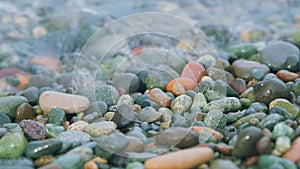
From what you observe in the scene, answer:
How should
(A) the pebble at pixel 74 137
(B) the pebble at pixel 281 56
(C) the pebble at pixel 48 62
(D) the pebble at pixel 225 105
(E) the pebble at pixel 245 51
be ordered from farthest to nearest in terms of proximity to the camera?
(C) the pebble at pixel 48 62 → (E) the pebble at pixel 245 51 → (B) the pebble at pixel 281 56 → (D) the pebble at pixel 225 105 → (A) the pebble at pixel 74 137

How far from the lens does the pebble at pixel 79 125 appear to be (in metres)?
2.73

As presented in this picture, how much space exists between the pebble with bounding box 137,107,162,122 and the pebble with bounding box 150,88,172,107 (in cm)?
18

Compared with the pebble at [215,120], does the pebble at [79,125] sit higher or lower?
lower

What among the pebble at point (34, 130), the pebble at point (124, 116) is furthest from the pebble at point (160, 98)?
the pebble at point (34, 130)

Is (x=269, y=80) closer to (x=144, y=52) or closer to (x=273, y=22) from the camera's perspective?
(x=144, y=52)

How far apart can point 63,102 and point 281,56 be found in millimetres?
1683

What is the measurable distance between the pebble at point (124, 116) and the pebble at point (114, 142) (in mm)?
193

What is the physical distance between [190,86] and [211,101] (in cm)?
27

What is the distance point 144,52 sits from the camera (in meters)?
4.04

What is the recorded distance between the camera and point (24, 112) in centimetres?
301

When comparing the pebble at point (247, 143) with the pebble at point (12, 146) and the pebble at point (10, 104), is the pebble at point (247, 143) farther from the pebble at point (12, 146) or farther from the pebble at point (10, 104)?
the pebble at point (10, 104)

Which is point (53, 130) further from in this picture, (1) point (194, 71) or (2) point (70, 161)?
(1) point (194, 71)

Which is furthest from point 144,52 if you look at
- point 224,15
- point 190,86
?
point 224,15

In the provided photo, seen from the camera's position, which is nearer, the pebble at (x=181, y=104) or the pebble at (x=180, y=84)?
the pebble at (x=181, y=104)
